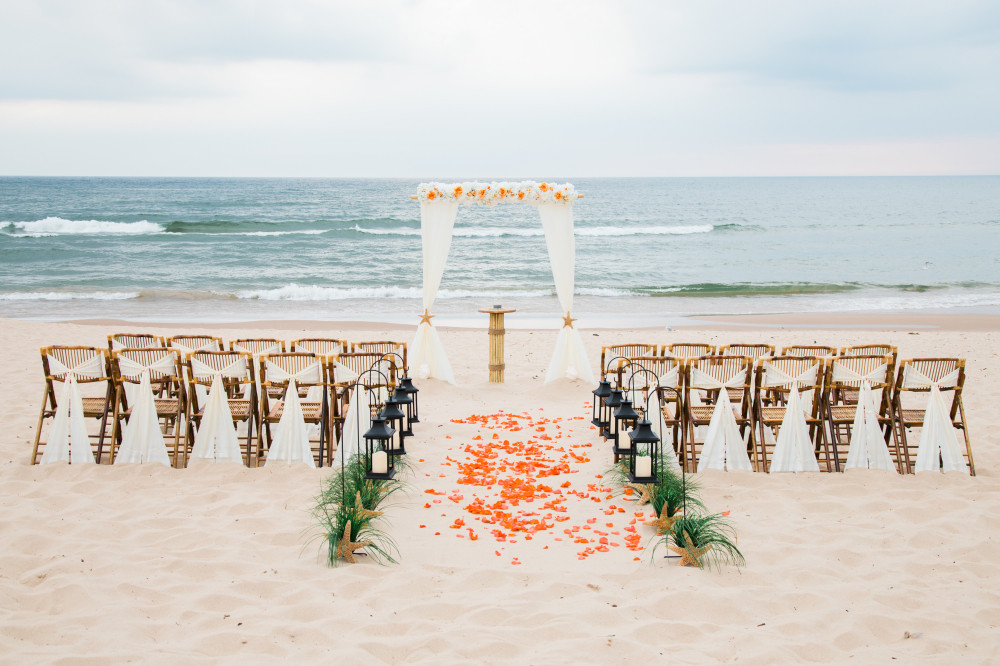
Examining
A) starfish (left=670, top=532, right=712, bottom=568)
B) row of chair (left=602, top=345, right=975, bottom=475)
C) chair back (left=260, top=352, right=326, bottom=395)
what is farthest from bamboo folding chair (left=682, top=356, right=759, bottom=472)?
chair back (left=260, top=352, right=326, bottom=395)

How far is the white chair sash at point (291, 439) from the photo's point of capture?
6.58 metres

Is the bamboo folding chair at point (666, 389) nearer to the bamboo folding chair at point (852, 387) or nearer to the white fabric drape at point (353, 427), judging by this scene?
the bamboo folding chair at point (852, 387)

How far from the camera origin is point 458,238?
3556 centimetres

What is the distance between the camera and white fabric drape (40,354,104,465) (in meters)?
6.46

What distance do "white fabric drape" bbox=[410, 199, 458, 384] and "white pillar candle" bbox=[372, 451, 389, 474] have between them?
162 inches

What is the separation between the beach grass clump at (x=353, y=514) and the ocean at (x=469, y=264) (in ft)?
34.2

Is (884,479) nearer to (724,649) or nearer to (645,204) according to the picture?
(724,649)

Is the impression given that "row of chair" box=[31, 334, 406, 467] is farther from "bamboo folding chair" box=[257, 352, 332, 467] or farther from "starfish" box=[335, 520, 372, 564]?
"starfish" box=[335, 520, 372, 564]

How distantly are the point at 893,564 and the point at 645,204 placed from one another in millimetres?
61234

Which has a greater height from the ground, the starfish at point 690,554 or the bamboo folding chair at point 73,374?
the bamboo folding chair at point 73,374

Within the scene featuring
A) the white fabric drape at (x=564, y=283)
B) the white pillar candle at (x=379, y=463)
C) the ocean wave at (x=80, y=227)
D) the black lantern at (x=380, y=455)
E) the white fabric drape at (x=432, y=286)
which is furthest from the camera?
the ocean wave at (x=80, y=227)

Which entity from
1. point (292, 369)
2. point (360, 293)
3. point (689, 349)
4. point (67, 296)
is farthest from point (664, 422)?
point (67, 296)

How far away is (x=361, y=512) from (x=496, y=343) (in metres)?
4.97

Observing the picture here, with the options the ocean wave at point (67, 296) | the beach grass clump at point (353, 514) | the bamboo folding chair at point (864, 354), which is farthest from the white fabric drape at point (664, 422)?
the ocean wave at point (67, 296)
